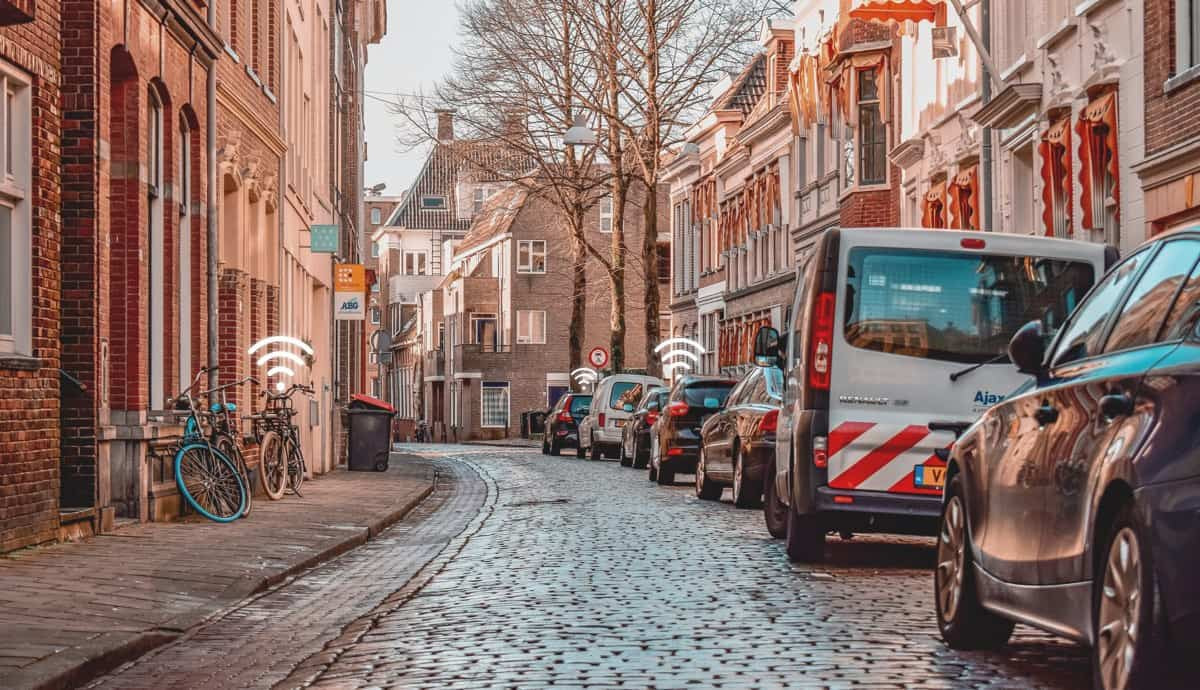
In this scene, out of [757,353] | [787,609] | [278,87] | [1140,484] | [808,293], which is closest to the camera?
[1140,484]

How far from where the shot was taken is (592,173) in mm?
59344

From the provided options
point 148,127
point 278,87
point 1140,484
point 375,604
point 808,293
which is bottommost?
point 375,604

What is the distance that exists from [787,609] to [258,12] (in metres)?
18.1

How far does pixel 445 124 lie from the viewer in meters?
51.7

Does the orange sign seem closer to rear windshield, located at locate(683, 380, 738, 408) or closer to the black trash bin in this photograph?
the black trash bin

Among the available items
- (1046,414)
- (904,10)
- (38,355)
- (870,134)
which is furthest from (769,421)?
(870,134)

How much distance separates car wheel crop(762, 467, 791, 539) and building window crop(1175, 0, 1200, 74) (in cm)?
687

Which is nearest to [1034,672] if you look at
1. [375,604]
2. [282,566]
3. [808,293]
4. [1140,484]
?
[1140,484]

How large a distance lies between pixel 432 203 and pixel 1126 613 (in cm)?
11008

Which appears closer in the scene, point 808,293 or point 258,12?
point 808,293

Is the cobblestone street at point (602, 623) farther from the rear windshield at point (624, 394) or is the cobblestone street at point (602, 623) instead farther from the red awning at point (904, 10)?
the rear windshield at point (624, 394)

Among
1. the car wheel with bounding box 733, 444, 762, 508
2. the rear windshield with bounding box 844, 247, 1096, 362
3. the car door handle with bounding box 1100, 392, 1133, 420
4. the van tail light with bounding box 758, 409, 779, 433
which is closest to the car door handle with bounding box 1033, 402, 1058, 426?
the car door handle with bounding box 1100, 392, 1133, 420

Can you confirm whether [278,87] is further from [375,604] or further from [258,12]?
[375,604]

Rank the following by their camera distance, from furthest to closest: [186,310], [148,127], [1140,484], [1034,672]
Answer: [186,310]
[148,127]
[1034,672]
[1140,484]
